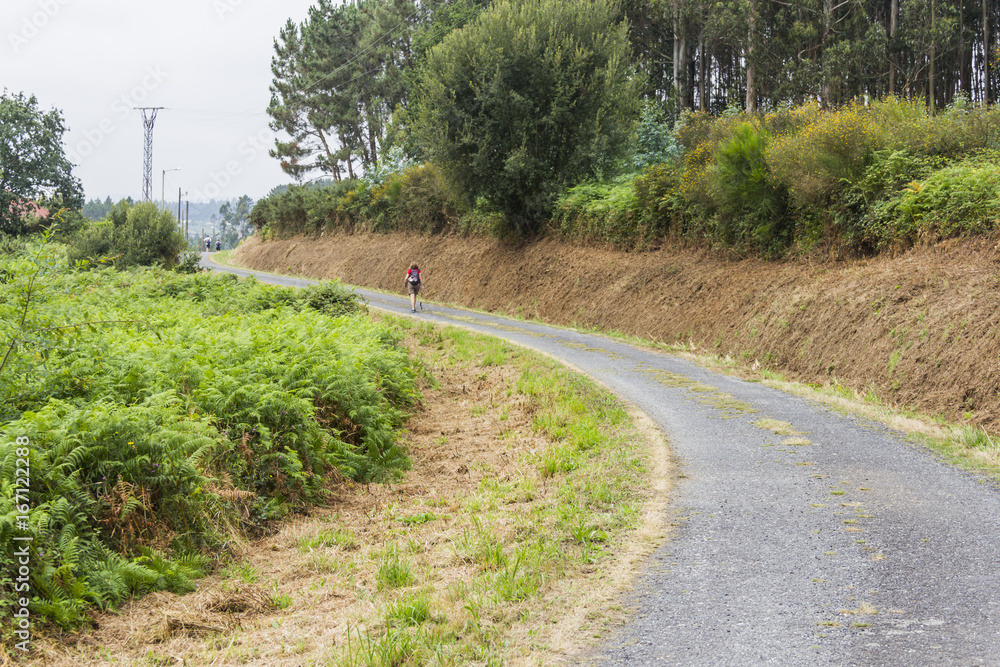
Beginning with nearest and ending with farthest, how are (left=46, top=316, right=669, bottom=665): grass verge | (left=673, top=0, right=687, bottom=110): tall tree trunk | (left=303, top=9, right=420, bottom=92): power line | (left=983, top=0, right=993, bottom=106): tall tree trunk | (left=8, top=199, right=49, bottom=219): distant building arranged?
(left=46, top=316, right=669, bottom=665): grass verge, (left=983, top=0, right=993, bottom=106): tall tree trunk, (left=673, top=0, right=687, bottom=110): tall tree trunk, (left=8, top=199, right=49, bottom=219): distant building, (left=303, top=9, right=420, bottom=92): power line

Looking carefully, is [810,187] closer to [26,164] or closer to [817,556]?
[817,556]

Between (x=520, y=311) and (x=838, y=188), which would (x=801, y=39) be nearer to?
(x=520, y=311)

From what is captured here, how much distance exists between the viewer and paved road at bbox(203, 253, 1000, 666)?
419 centimetres

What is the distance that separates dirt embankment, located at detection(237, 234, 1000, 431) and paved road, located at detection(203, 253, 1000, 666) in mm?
2089

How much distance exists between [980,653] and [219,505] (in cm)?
611

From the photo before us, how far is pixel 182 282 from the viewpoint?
2062 centimetres

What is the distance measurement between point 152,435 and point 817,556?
5.70m

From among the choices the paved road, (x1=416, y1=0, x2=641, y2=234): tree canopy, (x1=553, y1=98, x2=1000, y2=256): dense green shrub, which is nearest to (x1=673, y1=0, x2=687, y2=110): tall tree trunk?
(x1=416, y1=0, x2=641, y2=234): tree canopy

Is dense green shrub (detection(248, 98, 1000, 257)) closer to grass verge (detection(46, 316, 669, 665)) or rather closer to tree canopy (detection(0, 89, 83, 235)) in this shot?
grass verge (detection(46, 316, 669, 665))

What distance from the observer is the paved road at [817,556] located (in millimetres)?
4188

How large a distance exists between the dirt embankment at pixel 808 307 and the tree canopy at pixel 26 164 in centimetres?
2981

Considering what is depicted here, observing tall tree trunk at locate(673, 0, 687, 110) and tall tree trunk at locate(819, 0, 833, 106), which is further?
tall tree trunk at locate(673, 0, 687, 110)

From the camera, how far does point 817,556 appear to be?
17.9 feet

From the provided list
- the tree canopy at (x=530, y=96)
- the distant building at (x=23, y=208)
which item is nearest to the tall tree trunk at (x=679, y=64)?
the tree canopy at (x=530, y=96)
